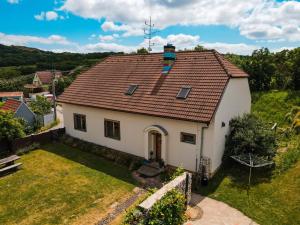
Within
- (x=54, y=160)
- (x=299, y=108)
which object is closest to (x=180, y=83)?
(x=54, y=160)

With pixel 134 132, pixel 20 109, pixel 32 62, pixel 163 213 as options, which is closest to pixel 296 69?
pixel 134 132

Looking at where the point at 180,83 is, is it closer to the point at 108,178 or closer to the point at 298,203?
the point at 108,178

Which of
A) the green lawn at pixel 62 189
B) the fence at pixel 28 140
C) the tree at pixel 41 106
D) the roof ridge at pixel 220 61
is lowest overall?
the green lawn at pixel 62 189

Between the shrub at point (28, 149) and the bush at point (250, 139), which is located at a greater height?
the bush at point (250, 139)

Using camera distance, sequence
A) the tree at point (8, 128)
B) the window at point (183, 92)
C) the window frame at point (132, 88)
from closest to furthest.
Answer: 1. the window at point (183, 92)
2. the window frame at point (132, 88)
3. the tree at point (8, 128)

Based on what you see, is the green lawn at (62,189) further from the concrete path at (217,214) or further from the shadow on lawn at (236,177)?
the shadow on lawn at (236,177)

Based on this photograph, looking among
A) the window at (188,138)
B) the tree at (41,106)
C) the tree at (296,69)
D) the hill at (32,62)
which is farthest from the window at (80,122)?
the hill at (32,62)

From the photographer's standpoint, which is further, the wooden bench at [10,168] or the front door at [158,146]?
the front door at [158,146]
